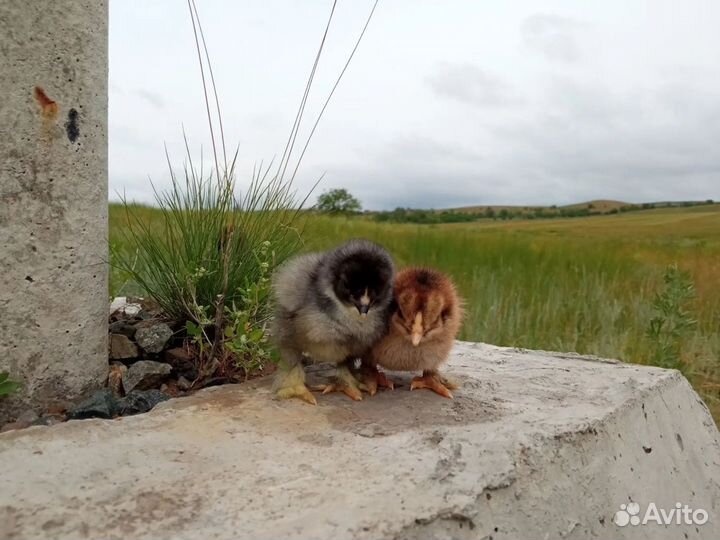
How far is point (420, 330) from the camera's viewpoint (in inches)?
113

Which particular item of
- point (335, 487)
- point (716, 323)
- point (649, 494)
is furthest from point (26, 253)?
point (716, 323)

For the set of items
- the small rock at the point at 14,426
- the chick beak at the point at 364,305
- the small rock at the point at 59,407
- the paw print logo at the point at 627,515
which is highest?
the chick beak at the point at 364,305

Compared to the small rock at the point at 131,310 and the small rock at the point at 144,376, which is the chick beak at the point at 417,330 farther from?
the small rock at the point at 131,310

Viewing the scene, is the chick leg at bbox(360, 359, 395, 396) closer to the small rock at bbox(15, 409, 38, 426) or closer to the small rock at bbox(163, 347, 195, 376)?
the small rock at bbox(163, 347, 195, 376)

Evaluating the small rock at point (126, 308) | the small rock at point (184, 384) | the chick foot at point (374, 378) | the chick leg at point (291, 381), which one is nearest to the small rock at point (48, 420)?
the small rock at point (184, 384)

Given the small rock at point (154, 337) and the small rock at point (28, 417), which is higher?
the small rock at point (154, 337)

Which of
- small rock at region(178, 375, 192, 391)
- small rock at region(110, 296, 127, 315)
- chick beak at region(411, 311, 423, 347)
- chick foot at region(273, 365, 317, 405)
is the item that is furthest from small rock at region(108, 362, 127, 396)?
chick beak at region(411, 311, 423, 347)

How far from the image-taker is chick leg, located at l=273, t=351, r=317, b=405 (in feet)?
10.0

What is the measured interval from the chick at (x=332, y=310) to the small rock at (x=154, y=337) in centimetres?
70

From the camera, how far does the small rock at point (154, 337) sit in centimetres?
362

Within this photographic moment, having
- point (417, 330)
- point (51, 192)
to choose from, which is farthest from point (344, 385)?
point (51, 192)

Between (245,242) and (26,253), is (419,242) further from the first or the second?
(26,253)

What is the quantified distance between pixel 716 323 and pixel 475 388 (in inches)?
220

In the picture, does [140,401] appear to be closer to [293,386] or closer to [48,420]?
[48,420]
